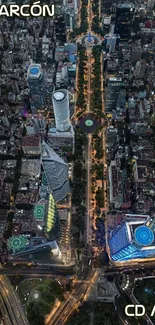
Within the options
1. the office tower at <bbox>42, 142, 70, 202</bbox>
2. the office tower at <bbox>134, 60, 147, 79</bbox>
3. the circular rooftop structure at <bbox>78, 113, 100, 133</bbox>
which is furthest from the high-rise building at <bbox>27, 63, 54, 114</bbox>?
the office tower at <bbox>134, 60, 147, 79</bbox>

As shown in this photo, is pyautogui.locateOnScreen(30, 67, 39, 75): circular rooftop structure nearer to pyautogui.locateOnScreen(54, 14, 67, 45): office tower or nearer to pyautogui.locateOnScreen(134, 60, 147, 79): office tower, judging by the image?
pyautogui.locateOnScreen(134, 60, 147, 79): office tower

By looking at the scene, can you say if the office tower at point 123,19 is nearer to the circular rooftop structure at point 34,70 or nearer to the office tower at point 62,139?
the circular rooftop structure at point 34,70

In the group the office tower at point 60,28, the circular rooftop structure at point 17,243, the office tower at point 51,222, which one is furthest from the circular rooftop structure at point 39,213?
the office tower at point 60,28

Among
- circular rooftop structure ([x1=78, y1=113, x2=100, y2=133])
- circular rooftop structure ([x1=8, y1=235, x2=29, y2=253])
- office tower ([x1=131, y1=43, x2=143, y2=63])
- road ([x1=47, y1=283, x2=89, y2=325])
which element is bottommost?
road ([x1=47, y1=283, x2=89, y2=325])

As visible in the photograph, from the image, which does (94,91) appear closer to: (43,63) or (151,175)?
(43,63)

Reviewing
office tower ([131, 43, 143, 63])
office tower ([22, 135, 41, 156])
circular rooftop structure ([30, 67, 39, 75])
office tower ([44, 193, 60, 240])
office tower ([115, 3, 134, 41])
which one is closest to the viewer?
office tower ([44, 193, 60, 240])

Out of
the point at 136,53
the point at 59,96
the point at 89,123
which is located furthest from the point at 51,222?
the point at 136,53
